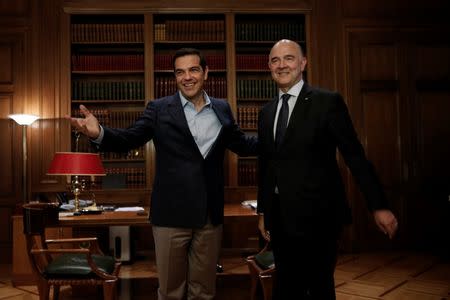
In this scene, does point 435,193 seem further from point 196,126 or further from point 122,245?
point 196,126

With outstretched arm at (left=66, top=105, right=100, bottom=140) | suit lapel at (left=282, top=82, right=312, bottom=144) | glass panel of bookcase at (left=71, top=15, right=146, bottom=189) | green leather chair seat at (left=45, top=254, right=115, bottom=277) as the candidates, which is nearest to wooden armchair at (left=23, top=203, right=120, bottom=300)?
green leather chair seat at (left=45, top=254, right=115, bottom=277)

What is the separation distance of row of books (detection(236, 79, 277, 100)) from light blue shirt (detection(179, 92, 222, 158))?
290cm

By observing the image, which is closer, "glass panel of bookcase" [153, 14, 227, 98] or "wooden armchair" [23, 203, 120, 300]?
"wooden armchair" [23, 203, 120, 300]

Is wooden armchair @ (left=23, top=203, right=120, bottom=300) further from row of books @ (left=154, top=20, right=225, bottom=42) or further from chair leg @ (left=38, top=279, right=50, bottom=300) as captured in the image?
row of books @ (left=154, top=20, right=225, bottom=42)

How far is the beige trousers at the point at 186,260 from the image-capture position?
1858mm

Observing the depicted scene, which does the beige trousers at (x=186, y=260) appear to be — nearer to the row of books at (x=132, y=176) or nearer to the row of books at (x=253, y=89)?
the row of books at (x=132, y=176)

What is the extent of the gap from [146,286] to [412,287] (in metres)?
2.09

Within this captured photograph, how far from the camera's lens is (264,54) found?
5.03 meters

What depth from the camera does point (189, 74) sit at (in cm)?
188

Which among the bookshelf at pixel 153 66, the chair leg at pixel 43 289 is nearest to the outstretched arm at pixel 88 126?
the chair leg at pixel 43 289

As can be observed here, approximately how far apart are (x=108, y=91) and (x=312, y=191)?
3.66m

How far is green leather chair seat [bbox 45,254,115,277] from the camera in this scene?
7.93 feet

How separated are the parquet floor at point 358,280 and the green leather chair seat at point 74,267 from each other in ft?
2.13

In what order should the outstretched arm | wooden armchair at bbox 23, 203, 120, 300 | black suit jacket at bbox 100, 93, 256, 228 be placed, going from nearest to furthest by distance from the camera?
the outstretched arm → black suit jacket at bbox 100, 93, 256, 228 → wooden armchair at bbox 23, 203, 120, 300
